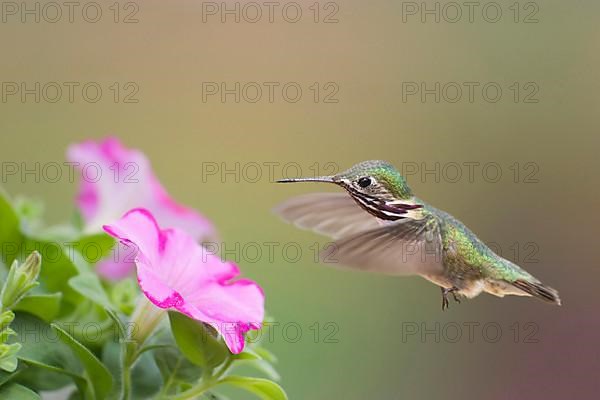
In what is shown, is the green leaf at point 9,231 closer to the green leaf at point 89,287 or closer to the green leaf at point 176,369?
the green leaf at point 89,287

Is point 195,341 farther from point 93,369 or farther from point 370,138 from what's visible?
point 370,138

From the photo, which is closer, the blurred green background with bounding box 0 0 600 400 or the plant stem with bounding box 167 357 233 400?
the plant stem with bounding box 167 357 233 400

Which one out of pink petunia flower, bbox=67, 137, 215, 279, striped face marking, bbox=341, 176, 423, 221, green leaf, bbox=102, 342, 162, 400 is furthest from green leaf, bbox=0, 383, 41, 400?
pink petunia flower, bbox=67, 137, 215, 279

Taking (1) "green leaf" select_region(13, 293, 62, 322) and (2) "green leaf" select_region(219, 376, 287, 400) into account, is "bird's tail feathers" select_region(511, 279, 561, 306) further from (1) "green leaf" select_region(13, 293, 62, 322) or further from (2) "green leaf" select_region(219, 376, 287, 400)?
(1) "green leaf" select_region(13, 293, 62, 322)

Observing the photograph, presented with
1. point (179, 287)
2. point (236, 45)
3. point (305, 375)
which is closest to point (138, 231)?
point (179, 287)

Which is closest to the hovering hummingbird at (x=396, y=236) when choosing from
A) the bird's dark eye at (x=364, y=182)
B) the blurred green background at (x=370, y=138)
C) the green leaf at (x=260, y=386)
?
the bird's dark eye at (x=364, y=182)

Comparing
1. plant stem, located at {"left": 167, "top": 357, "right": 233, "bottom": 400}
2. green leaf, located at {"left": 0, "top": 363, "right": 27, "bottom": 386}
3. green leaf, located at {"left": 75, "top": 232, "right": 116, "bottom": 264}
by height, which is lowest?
plant stem, located at {"left": 167, "top": 357, "right": 233, "bottom": 400}
